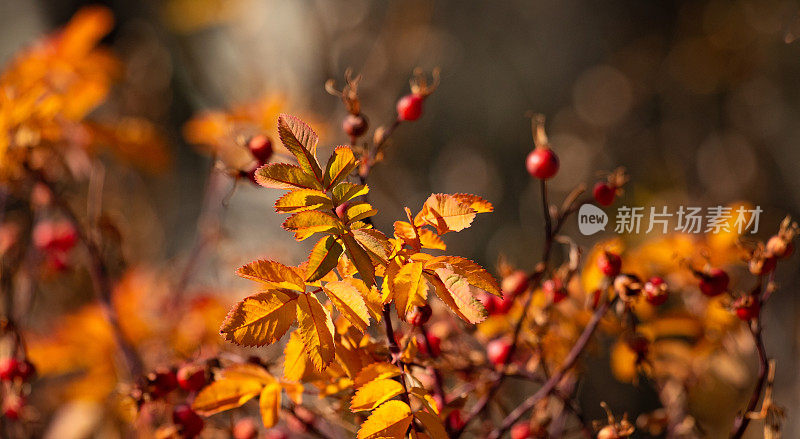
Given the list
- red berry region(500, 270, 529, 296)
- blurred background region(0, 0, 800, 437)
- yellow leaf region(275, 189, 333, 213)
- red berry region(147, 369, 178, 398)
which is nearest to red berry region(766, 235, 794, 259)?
red berry region(500, 270, 529, 296)

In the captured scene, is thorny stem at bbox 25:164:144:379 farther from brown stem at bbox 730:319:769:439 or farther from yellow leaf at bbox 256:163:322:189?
brown stem at bbox 730:319:769:439

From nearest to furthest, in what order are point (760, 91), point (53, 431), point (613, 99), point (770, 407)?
point (770, 407) < point (53, 431) < point (760, 91) < point (613, 99)

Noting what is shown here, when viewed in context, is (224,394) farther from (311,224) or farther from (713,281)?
(713,281)

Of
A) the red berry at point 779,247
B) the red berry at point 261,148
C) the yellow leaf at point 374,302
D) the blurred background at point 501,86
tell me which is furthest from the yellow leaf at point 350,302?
the blurred background at point 501,86

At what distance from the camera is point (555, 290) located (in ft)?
1.24

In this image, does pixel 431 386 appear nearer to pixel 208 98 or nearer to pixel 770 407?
pixel 770 407

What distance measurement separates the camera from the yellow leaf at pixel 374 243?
10.2 inches

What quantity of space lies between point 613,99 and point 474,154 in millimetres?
294

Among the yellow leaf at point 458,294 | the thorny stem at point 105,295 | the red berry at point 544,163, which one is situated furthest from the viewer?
the thorny stem at point 105,295

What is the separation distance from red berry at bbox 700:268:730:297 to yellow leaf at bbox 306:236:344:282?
21cm

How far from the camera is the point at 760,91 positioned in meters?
1.14

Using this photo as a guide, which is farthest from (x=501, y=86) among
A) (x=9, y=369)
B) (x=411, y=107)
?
(x=9, y=369)

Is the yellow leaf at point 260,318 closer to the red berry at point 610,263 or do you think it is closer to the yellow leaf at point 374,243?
the yellow leaf at point 374,243

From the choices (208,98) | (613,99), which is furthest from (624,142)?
(208,98)
